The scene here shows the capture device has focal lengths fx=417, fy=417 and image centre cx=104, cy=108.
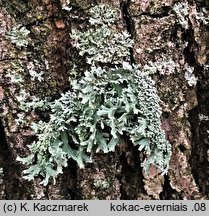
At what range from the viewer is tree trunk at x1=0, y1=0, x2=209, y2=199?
1.14 metres

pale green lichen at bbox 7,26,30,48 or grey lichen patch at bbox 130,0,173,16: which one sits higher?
grey lichen patch at bbox 130,0,173,16

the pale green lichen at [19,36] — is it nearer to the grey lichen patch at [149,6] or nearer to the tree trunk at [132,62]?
the tree trunk at [132,62]

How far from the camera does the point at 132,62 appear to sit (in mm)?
1164

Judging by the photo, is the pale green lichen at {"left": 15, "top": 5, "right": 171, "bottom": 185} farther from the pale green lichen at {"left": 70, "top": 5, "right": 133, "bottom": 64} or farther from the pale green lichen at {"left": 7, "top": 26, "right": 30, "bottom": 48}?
the pale green lichen at {"left": 7, "top": 26, "right": 30, "bottom": 48}

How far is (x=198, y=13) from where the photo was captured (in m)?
1.23

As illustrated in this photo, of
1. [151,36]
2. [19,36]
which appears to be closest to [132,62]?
[151,36]

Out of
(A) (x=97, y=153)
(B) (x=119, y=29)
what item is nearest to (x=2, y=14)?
(B) (x=119, y=29)

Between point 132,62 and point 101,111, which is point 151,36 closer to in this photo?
point 132,62

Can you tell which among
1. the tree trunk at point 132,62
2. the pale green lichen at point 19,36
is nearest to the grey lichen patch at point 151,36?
the tree trunk at point 132,62

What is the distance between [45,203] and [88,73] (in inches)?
16.1

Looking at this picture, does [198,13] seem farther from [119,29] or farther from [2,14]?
[2,14]

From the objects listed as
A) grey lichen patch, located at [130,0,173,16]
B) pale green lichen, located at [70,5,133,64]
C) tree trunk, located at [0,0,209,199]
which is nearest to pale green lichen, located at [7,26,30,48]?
tree trunk, located at [0,0,209,199]

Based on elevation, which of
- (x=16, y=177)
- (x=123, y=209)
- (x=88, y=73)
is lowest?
(x=123, y=209)

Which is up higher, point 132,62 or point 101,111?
point 132,62
